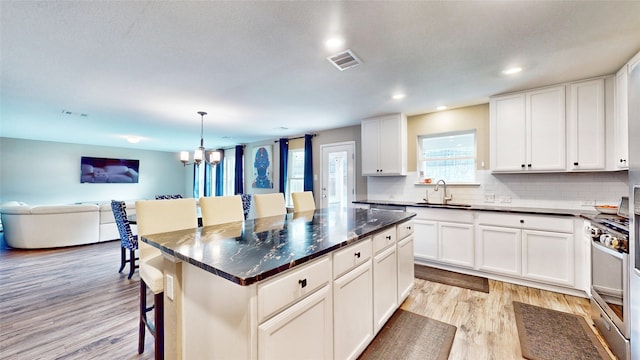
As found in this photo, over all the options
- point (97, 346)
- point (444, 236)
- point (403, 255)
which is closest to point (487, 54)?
point (403, 255)

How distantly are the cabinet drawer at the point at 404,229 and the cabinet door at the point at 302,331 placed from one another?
1219mm

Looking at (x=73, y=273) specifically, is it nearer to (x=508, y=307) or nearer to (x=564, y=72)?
(x=508, y=307)

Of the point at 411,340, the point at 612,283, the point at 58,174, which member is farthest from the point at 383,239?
the point at 58,174

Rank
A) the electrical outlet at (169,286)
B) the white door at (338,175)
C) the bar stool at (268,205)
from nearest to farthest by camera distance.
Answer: the electrical outlet at (169,286) < the bar stool at (268,205) < the white door at (338,175)

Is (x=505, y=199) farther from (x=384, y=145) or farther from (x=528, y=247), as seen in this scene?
(x=384, y=145)

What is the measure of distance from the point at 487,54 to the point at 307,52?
5.43 ft

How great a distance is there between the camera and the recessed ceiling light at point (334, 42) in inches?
81.8

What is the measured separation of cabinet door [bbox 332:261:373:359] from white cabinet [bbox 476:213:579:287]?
2232 millimetres

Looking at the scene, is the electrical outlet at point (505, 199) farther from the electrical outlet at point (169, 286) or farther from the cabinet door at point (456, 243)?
the electrical outlet at point (169, 286)

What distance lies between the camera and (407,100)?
3648 mm

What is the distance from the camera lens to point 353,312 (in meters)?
1.71

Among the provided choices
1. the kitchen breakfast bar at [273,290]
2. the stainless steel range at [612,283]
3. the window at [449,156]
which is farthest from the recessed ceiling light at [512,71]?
the kitchen breakfast bar at [273,290]

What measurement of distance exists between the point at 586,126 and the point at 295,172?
5003 mm

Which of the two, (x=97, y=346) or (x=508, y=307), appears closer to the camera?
(x=97, y=346)
